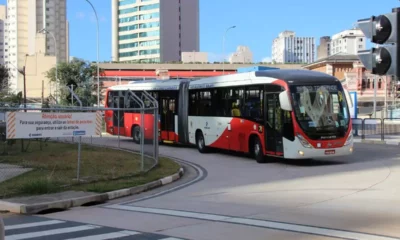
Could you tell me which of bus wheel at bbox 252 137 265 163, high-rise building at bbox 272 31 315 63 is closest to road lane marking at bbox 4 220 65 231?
bus wheel at bbox 252 137 265 163

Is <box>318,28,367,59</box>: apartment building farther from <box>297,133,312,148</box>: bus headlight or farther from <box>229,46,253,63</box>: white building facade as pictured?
<box>229,46,253,63</box>: white building facade

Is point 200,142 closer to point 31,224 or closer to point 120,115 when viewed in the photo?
point 120,115

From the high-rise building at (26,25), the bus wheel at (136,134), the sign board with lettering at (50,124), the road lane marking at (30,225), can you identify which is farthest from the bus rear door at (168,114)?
the high-rise building at (26,25)

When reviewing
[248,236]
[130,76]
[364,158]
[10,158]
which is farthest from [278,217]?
[130,76]

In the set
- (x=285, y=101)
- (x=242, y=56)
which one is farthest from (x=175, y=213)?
(x=242, y=56)

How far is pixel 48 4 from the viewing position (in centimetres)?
15550

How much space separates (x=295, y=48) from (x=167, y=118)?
152137 mm

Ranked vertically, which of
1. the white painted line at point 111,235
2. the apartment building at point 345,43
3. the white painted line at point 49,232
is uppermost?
the apartment building at point 345,43

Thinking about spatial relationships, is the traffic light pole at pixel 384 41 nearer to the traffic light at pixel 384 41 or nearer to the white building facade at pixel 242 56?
the traffic light at pixel 384 41

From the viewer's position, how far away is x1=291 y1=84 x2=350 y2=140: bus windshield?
56.1 feet

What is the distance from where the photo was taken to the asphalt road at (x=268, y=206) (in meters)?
7.91

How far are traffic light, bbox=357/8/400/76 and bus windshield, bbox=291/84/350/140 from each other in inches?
439

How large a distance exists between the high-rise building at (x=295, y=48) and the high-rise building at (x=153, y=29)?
114ft

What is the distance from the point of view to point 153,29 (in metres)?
170
